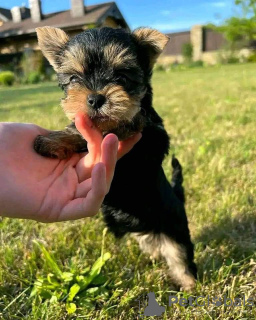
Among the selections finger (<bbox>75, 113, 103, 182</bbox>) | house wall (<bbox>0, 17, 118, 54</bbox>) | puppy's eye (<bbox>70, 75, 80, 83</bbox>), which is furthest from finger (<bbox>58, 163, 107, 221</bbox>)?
house wall (<bbox>0, 17, 118, 54</bbox>)

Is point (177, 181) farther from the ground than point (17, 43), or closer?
closer

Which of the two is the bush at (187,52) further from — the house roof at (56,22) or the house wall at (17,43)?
the house wall at (17,43)

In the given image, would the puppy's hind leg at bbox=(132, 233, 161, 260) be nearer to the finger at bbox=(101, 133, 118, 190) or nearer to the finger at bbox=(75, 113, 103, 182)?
the finger at bbox=(75, 113, 103, 182)

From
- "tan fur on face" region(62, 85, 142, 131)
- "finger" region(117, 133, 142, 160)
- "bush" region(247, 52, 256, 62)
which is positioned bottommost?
"finger" region(117, 133, 142, 160)

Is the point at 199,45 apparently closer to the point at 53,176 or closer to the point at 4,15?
the point at 4,15

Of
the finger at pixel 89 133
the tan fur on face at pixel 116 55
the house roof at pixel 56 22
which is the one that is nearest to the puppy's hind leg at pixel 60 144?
the finger at pixel 89 133

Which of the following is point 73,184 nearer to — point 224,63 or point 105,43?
point 105,43

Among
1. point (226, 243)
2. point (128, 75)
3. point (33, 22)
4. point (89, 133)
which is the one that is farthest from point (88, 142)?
point (33, 22)
